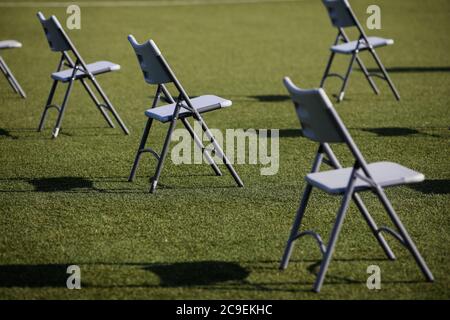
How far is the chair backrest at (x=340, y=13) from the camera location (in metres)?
7.85

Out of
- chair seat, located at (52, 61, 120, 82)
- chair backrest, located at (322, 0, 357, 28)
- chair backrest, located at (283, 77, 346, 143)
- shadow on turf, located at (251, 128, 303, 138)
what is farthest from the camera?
chair backrest, located at (322, 0, 357, 28)

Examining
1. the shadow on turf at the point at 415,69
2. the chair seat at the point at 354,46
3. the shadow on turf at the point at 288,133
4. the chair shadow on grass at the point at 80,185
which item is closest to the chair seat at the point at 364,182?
the chair shadow on grass at the point at 80,185

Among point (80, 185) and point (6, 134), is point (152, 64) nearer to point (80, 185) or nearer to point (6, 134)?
point (80, 185)

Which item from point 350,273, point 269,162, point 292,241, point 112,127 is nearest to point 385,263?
point 350,273

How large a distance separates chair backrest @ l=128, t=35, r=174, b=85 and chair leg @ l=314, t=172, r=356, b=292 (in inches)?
70.0

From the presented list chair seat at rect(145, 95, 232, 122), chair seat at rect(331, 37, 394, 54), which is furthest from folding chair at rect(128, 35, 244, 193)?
chair seat at rect(331, 37, 394, 54)

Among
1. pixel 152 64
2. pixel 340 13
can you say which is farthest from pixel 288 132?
pixel 152 64

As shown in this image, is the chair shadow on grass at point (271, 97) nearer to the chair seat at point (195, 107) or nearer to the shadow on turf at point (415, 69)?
the shadow on turf at point (415, 69)

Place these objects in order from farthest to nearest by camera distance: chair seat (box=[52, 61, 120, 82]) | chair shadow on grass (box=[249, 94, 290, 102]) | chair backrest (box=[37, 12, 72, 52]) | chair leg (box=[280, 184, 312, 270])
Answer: chair shadow on grass (box=[249, 94, 290, 102]), chair seat (box=[52, 61, 120, 82]), chair backrest (box=[37, 12, 72, 52]), chair leg (box=[280, 184, 312, 270])

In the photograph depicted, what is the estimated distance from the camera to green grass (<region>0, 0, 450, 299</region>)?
392cm

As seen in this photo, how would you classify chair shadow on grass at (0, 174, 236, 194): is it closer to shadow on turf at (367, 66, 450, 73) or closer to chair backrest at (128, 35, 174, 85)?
chair backrest at (128, 35, 174, 85)

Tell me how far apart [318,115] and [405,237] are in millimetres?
802

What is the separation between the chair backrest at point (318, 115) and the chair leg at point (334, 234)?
0.84ft

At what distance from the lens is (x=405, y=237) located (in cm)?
374
